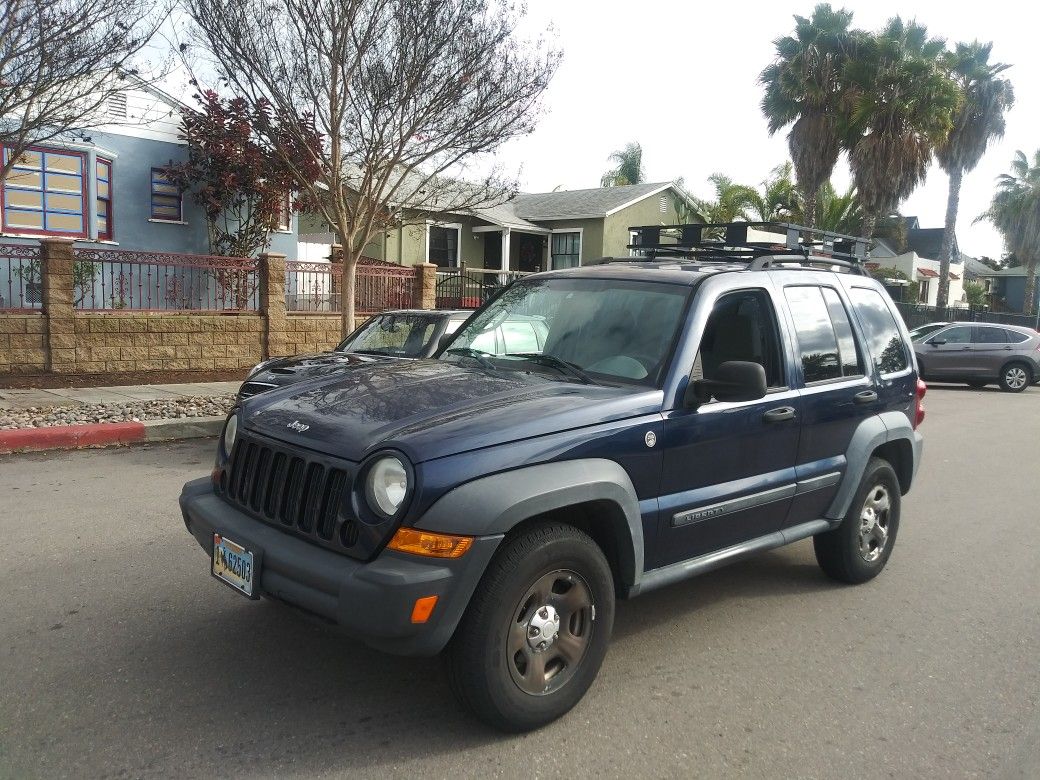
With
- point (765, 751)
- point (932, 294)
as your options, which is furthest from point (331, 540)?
point (932, 294)

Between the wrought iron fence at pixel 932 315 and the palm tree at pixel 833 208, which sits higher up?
the palm tree at pixel 833 208

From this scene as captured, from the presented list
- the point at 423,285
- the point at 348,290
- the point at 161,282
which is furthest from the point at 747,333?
the point at 423,285

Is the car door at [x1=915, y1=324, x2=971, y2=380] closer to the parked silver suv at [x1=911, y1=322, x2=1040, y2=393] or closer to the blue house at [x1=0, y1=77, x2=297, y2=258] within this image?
the parked silver suv at [x1=911, y1=322, x2=1040, y2=393]

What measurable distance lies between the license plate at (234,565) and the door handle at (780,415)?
2.40 m

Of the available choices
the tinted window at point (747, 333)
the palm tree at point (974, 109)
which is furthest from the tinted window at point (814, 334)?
the palm tree at point (974, 109)

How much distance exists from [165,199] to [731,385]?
52.4ft

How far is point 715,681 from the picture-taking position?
3.85 metres

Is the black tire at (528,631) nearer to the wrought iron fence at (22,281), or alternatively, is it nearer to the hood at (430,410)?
the hood at (430,410)

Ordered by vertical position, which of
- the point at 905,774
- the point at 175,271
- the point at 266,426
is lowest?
the point at 905,774

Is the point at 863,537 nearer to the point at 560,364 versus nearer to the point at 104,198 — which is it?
the point at 560,364

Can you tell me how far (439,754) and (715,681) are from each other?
1.35 metres

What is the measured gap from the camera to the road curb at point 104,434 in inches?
328

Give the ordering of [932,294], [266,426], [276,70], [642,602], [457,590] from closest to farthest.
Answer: [457,590], [266,426], [642,602], [276,70], [932,294]

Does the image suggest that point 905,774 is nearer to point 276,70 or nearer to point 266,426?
point 266,426
